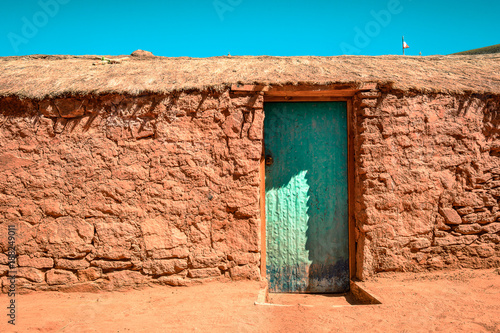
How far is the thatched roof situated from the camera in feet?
11.5

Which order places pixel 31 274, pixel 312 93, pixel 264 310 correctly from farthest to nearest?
1. pixel 312 93
2. pixel 31 274
3. pixel 264 310

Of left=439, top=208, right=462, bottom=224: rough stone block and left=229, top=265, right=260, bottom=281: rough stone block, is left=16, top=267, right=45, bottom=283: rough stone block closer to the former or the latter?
left=229, top=265, right=260, bottom=281: rough stone block

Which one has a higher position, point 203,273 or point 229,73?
point 229,73

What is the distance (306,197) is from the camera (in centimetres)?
377

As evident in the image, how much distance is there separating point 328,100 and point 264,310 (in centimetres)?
216

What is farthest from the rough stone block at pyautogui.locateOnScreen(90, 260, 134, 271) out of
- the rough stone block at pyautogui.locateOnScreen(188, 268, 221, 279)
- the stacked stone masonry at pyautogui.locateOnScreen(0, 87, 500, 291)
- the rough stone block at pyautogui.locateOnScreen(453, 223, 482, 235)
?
the rough stone block at pyautogui.locateOnScreen(453, 223, 482, 235)

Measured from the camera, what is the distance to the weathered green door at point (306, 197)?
3738 millimetres

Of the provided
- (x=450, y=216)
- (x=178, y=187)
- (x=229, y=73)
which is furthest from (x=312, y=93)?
(x=450, y=216)

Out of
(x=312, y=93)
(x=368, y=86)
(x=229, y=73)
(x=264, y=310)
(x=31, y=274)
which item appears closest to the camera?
(x=264, y=310)

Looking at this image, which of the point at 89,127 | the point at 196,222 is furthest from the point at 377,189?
the point at 89,127

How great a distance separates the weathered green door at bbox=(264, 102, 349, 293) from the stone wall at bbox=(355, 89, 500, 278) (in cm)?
24

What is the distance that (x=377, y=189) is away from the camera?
350 centimetres

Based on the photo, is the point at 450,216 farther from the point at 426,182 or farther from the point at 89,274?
the point at 89,274

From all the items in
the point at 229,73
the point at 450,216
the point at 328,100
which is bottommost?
the point at 450,216
